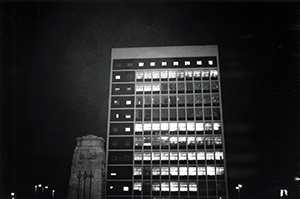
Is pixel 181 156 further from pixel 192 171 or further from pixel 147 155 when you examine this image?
pixel 147 155

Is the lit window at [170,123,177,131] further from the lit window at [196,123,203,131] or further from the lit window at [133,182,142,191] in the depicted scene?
the lit window at [133,182,142,191]

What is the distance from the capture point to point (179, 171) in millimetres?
44000

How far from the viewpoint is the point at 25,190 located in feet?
158

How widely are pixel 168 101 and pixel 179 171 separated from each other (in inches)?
458

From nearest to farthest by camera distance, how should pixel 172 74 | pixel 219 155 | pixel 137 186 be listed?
1. pixel 137 186
2. pixel 219 155
3. pixel 172 74

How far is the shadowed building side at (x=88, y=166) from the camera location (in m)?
43.2

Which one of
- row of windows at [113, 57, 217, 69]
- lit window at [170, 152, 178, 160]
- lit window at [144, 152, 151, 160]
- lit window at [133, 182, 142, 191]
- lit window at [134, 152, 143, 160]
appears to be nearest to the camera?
lit window at [133, 182, 142, 191]

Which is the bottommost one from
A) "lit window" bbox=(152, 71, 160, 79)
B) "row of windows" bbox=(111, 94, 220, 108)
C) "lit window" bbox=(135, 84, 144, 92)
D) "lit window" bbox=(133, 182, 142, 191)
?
"lit window" bbox=(133, 182, 142, 191)

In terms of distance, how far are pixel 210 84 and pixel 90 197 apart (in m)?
26.8

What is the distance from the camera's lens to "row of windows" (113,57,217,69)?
163 ft

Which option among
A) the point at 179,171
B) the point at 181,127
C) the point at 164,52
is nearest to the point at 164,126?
the point at 181,127

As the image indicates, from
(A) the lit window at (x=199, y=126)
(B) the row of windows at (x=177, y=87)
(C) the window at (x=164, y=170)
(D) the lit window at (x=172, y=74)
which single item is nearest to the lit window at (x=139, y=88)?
(B) the row of windows at (x=177, y=87)

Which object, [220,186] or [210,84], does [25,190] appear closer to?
[220,186]

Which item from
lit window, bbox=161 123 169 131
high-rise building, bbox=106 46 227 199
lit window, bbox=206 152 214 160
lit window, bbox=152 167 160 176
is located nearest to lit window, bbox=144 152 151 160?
high-rise building, bbox=106 46 227 199
